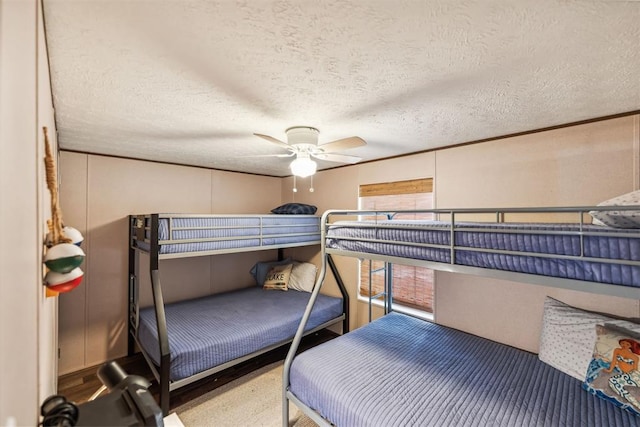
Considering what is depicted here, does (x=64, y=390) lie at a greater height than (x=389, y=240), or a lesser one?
lesser

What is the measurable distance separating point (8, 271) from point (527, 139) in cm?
286

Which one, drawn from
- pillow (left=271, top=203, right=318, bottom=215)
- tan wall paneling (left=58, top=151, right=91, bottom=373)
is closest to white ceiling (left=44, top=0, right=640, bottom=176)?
tan wall paneling (left=58, top=151, right=91, bottom=373)

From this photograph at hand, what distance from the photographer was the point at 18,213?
1.86 ft

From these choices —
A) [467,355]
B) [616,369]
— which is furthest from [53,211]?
[616,369]

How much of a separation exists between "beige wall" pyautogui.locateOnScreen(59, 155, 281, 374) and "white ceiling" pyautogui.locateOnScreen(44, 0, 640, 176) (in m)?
1.02

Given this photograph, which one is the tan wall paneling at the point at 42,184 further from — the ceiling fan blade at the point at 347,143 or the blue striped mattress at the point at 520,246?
the blue striped mattress at the point at 520,246

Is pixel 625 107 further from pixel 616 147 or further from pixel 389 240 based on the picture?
pixel 389 240

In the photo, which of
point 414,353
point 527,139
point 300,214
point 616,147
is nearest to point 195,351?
point 414,353

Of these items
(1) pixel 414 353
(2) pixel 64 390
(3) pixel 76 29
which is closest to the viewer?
(3) pixel 76 29

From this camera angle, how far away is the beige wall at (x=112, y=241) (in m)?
2.69

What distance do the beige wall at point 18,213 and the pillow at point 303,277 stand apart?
299 cm

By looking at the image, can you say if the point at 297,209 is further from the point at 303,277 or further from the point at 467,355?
the point at 467,355

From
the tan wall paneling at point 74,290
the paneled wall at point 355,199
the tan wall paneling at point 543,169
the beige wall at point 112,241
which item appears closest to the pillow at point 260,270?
the paneled wall at point 355,199

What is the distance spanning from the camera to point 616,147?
1795 millimetres
